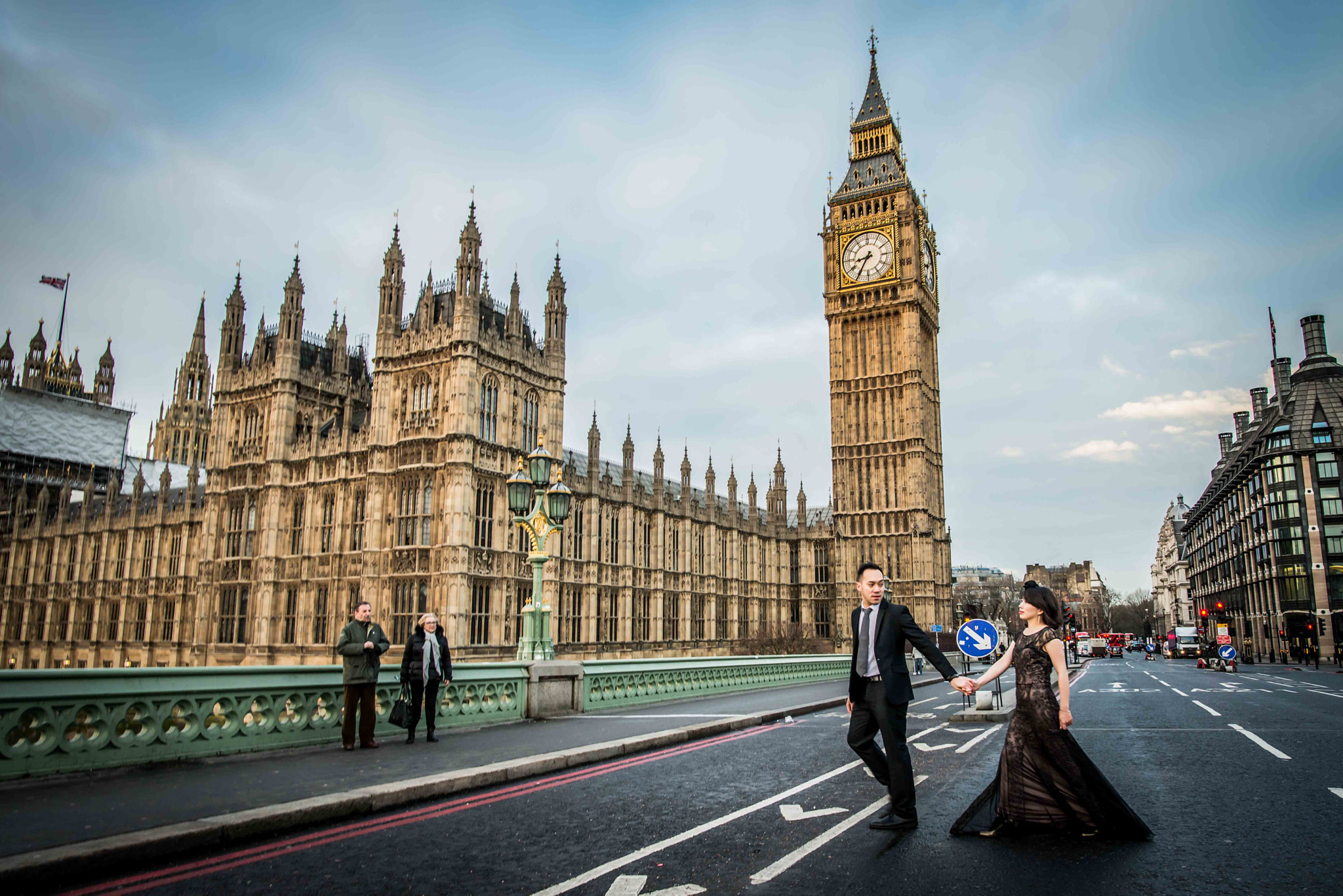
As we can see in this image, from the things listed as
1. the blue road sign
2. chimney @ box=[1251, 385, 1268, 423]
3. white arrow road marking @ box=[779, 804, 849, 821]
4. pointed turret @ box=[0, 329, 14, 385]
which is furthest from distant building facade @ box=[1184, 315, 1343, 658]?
pointed turret @ box=[0, 329, 14, 385]

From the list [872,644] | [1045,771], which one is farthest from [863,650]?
[1045,771]

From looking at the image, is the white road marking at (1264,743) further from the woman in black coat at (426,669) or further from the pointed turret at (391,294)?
the pointed turret at (391,294)

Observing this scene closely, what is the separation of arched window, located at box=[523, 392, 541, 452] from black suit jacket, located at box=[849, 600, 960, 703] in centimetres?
3210

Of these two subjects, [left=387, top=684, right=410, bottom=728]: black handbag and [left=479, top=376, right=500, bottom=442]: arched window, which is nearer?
[left=387, top=684, right=410, bottom=728]: black handbag

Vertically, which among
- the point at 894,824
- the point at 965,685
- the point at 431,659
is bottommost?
the point at 894,824

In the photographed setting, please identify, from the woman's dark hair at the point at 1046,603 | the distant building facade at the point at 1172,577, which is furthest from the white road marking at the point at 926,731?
the distant building facade at the point at 1172,577

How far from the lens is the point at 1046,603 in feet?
21.4

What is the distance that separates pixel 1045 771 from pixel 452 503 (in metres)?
30.1

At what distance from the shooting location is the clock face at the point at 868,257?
211 feet

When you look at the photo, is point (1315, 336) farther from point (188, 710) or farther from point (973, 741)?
point (188, 710)

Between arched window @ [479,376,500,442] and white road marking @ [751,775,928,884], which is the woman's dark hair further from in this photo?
arched window @ [479,376,500,442]

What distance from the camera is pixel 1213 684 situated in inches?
1123

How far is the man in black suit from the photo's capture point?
6.71 meters

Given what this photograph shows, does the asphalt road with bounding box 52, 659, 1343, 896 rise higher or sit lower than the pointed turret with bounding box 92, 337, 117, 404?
lower
